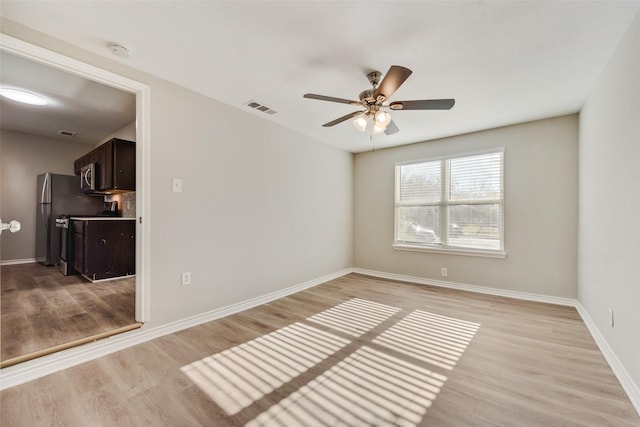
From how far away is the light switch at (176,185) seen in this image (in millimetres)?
2545

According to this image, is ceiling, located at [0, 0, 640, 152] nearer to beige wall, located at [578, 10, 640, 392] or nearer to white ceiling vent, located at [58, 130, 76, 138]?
beige wall, located at [578, 10, 640, 392]

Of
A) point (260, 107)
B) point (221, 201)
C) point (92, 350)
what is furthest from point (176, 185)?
point (92, 350)

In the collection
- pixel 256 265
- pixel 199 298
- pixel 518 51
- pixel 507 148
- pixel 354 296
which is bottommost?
pixel 354 296

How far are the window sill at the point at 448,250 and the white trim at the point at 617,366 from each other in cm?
115

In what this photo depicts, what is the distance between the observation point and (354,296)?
369cm

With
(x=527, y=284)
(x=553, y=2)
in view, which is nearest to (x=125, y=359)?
(x=553, y=2)

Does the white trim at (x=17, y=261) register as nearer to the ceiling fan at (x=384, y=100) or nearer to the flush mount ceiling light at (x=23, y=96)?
the flush mount ceiling light at (x=23, y=96)

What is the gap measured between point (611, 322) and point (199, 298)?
358 centimetres

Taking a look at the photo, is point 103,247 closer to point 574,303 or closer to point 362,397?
point 362,397

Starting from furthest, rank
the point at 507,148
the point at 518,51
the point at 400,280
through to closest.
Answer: the point at 400,280
the point at 507,148
the point at 518,51

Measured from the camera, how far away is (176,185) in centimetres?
257

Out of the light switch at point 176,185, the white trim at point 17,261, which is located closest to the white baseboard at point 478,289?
the light switch at point 176,185

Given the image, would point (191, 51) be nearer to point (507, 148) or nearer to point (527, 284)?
point (507, 148)

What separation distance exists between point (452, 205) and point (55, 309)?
5.09 meters
